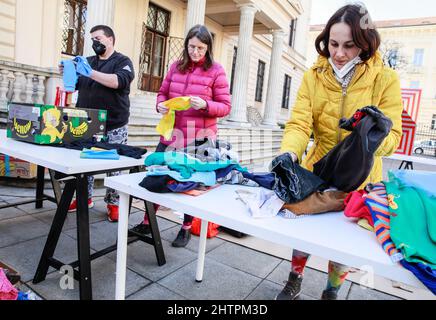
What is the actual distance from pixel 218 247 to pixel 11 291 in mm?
1755

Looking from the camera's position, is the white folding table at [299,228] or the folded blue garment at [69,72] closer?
the white folding table at [299,228]

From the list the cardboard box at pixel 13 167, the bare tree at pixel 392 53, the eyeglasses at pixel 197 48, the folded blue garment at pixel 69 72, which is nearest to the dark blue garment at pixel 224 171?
the eyeglasses at pixel 197 48

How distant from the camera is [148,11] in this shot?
9898 mm

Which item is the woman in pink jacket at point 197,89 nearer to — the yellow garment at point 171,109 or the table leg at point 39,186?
the yellow garment at point 171,109

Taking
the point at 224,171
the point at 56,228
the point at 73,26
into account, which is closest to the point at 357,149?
the point at 224,171

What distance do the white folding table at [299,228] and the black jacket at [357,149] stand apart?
0.53ft

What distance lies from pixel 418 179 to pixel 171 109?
58.1 inches

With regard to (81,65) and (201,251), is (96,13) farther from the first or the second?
(201,251)

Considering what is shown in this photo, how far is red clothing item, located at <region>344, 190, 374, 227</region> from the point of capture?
1.23 metres

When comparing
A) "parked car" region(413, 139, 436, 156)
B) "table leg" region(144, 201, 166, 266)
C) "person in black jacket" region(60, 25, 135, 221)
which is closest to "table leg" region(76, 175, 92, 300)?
"table leg" region(144, 201, 166, 266)

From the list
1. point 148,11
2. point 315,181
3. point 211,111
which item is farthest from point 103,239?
point 148,11

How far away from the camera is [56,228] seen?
6.81 feet

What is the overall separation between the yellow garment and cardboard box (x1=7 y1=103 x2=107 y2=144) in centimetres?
62

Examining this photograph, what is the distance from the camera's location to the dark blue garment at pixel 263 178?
1.58 m
